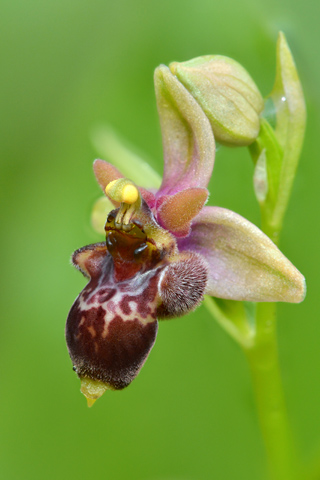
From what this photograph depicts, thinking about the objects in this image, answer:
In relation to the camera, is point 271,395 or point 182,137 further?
point 271,395

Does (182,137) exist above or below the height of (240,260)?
above

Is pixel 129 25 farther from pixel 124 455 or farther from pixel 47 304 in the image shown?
pixel 124 455

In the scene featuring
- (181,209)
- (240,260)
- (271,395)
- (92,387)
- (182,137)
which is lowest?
(271,395)

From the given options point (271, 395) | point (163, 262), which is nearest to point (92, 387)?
point (163, 262)

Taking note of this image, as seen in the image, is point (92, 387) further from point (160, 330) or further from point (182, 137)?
point (160, 330)

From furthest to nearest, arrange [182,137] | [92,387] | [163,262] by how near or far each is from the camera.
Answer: [182,137]
[163,262]
[92,387]

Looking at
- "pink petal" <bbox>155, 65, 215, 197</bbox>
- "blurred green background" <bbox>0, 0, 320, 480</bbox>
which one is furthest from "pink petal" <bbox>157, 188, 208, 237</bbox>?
"blurred green background" <bbox>0, 0, 320, 480</bbox>
